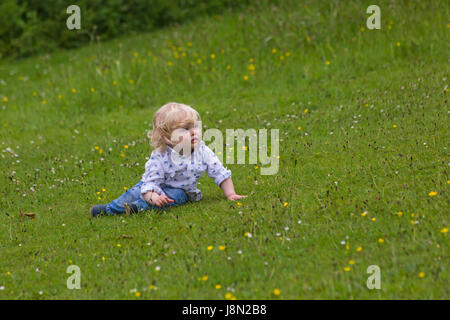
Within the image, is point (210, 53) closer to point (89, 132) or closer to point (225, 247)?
point (89, 132)

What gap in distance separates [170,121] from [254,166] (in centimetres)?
181

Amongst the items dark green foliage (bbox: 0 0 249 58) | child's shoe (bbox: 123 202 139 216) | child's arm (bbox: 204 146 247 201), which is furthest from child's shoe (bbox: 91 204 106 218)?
dark green foliage (bbox: 0 0 249 58)

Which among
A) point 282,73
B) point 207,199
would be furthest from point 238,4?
point 207,199

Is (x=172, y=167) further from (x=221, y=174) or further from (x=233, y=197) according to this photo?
(x=233, y=197)

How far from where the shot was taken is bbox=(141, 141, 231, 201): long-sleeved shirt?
6.47 m

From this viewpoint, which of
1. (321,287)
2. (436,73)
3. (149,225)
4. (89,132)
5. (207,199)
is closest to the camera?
(321,287)

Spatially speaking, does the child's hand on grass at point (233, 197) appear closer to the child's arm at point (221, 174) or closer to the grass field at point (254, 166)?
the child's arm at point (221, 174)

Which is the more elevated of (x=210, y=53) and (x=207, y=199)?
(x=210, y=53)

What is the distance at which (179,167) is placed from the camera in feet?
21.4

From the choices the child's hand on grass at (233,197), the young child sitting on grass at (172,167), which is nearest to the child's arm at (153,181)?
the young child sitting on grass at (172,167)

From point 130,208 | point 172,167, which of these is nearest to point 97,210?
point 130,208

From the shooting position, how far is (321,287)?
14.6 feet
